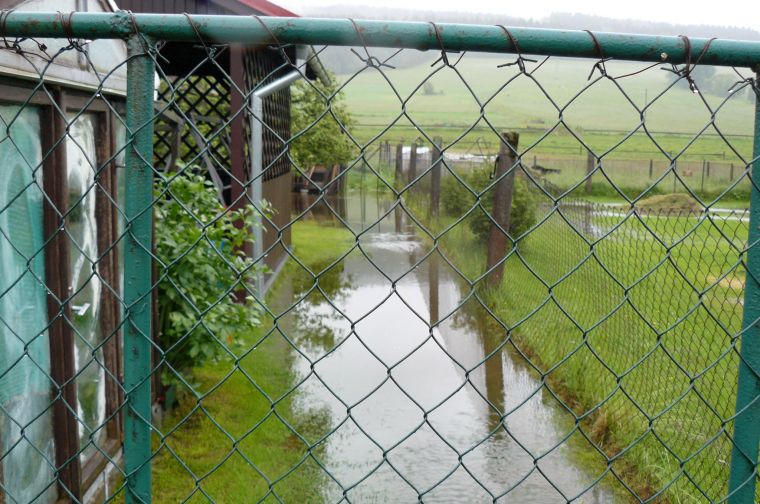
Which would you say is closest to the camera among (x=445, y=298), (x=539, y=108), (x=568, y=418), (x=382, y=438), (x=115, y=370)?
(x=115, y=370)

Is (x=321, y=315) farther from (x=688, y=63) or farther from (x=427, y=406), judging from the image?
(x=688, y=63)

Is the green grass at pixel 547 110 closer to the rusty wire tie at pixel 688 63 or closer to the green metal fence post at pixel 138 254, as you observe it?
the rusty wire tie at pixel 688 63

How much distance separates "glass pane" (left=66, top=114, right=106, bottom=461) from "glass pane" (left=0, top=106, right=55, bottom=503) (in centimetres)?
37

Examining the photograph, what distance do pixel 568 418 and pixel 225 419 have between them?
Answer: 7.58 ft

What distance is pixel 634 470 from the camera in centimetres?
466

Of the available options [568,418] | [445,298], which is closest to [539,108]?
[445,298]

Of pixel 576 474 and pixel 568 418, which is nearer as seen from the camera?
pixel 576 474

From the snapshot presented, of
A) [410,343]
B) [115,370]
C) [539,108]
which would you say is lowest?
[539,108]

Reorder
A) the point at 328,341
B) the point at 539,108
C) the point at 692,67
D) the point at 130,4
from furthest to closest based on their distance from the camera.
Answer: the point at 539,108 → the point at 130,4 → the point at 328,341 → the point at 692,67

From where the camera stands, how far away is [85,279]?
13.4 ft

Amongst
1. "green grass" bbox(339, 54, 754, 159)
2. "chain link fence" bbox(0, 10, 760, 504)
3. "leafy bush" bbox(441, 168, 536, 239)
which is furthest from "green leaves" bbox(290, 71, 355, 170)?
"green grass" bbox(339, 54, 754, 159)

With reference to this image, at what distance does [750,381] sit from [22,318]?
2533 mm

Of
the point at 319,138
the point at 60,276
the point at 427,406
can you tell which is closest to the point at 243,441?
the point at 427,406

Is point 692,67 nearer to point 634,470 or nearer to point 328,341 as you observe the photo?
point 634,470
